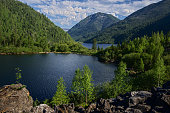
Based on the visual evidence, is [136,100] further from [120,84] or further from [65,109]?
[120,84]

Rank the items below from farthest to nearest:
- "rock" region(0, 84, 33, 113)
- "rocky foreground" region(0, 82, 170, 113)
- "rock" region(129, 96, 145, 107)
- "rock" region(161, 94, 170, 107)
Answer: "rock" region(0, 84, 33, 113), "rock" region(129, 96, 145, 107), "rocky foreground" region(0, 82, 170, 113), "rock" region(161, 94, 170, 107)

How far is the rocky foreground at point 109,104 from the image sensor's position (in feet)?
87.9

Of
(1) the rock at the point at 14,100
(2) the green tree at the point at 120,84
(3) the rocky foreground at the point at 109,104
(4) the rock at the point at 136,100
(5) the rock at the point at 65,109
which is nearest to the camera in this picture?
(3) the rocky foreground at the point at 109,104

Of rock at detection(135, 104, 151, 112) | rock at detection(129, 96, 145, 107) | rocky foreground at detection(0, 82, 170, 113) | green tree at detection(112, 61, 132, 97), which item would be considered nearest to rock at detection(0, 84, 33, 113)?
rocky foreground at detection(0, 82, 170, 113)

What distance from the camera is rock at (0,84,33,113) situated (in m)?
35.9

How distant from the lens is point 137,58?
11688 centimetres

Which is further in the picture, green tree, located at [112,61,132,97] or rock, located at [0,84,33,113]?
green tree, located at [112,61,132,97]

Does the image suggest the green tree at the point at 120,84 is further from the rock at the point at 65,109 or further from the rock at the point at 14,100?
the rock at the point at 14,100

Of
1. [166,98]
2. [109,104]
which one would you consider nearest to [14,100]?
[109,104]

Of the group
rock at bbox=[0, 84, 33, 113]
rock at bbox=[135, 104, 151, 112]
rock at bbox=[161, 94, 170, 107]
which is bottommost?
rock at bbox=[0, 84, 33, 113]

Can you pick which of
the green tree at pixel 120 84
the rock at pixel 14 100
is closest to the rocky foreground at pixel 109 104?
the rock at pixel 14 100

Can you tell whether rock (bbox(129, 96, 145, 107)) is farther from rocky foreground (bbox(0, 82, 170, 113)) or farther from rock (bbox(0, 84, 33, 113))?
rock (bbox(0, 84, 33, 113))

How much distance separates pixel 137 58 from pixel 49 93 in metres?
87.1

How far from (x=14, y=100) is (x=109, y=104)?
90.8 ft
